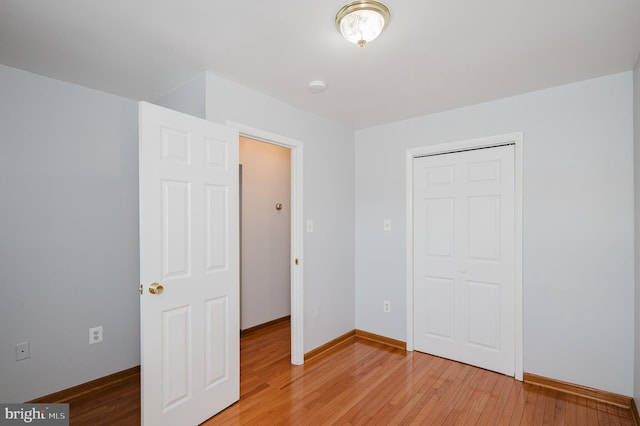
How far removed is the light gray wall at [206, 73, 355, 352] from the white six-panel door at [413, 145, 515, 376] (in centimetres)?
76

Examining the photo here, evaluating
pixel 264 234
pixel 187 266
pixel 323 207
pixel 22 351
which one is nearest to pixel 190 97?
pixel 187 266

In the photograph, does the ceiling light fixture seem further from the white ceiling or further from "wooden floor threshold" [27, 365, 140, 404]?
"wooden floor threshold" [27, 365, 140, 404]

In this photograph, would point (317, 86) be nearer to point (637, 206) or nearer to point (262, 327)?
point (637, 206)

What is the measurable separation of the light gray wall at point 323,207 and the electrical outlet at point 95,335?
1.73 meters

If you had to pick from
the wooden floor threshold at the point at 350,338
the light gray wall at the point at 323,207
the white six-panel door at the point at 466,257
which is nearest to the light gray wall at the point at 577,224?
the white six-panel door at the point at 466,257

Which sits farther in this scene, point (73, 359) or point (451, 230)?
point (451, 230)

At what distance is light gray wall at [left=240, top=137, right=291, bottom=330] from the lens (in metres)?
3.88

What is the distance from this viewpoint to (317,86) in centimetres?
252

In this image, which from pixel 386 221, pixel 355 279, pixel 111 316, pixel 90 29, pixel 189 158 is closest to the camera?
pixel 90 29

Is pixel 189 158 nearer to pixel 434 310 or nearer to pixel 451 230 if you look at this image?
pixel 451 230

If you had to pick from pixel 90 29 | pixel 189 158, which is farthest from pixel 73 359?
pixel 90 29

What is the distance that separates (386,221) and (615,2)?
2.39 meters

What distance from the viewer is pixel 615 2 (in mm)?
1577

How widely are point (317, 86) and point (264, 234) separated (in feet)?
7.07
